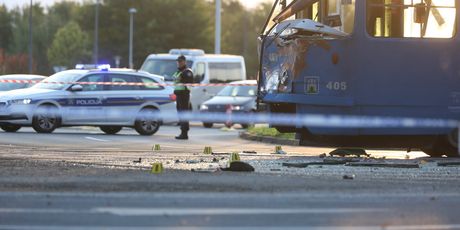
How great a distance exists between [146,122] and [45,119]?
260cm

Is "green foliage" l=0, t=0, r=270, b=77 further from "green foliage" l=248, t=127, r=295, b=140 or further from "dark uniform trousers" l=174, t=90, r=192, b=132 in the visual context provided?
"dark uniform trousers" l=174, t=90, r=192, b=132

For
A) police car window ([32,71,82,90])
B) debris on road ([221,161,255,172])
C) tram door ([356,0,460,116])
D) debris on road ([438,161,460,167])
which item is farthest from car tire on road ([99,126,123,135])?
debris on road ([221,161,255,172])

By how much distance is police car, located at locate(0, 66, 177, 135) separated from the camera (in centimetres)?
2244

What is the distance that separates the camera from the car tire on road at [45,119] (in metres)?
22.6

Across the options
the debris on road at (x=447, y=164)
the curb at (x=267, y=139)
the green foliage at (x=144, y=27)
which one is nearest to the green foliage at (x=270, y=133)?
the curb at (x=267, y=139)

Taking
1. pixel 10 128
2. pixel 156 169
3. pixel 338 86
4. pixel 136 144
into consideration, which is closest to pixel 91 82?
pixel 10 128

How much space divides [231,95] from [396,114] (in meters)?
17.8

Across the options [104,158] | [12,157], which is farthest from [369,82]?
[12,157]

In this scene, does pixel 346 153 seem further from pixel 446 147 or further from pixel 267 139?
pixel 267 139

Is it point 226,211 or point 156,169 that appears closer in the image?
point 226,211

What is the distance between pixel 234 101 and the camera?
31.6 m

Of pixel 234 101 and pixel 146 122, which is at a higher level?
pixel 234 101

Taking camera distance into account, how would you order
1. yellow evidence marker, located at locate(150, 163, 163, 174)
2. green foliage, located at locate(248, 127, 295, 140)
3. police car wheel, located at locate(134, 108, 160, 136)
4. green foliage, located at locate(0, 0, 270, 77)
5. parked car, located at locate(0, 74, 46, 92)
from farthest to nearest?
1. green foliage, located at locate(0, 0, 270, 77)
2. parked car, located at locate(0, 74, 46, 92)
3. police car wheel, located at locate(134, 108, 160, 136)
4. green foliage, located at locate(248, 127, 295, 140)
5. yellow evidence marker, located at locate(150, 163, 163, 174)

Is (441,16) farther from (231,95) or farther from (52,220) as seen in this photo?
(231,95)
